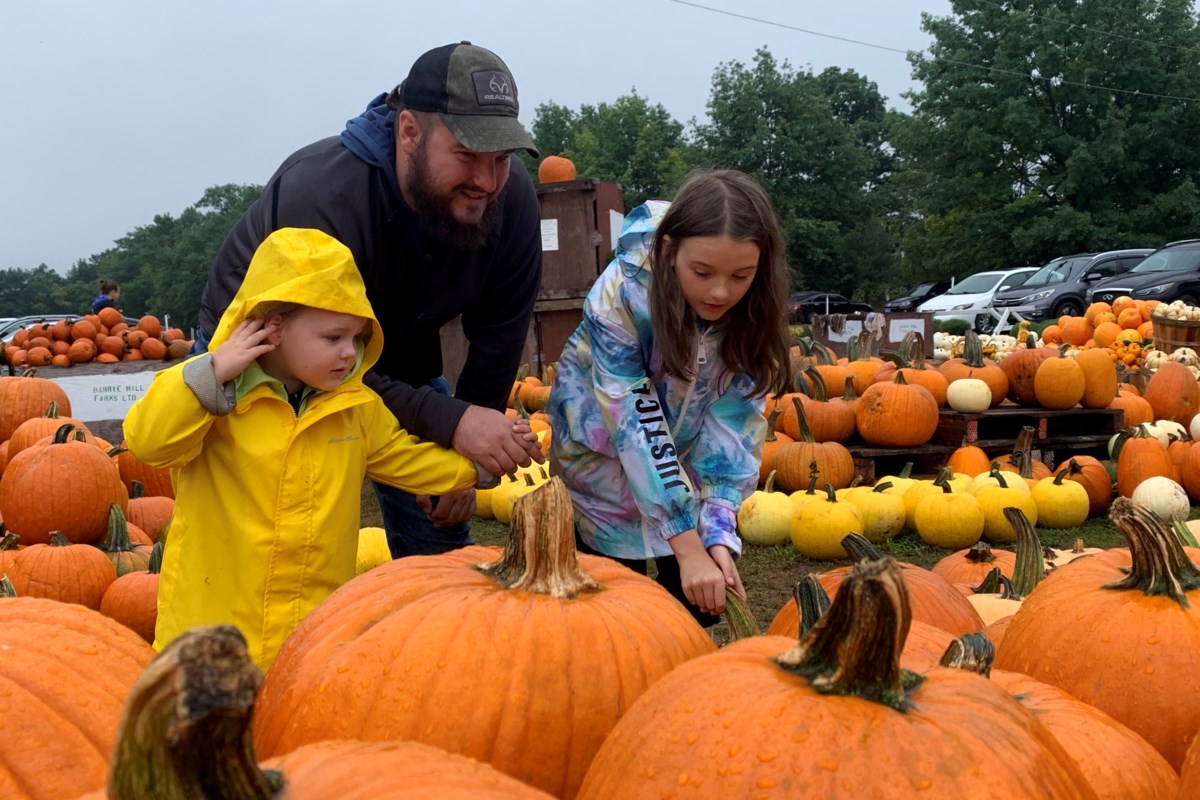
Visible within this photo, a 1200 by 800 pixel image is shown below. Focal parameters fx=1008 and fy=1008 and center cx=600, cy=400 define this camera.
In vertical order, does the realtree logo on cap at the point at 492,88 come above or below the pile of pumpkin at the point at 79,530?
above

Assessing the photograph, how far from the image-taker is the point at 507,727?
4.36 feet

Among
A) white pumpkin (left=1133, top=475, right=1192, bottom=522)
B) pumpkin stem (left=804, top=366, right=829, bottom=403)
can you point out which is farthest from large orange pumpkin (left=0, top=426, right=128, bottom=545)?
white pumpkin (left=1133, top=475, right=1192, bottom=522)

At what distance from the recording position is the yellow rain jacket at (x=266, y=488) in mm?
2234

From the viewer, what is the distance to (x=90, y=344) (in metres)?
9.30

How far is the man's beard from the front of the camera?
265 centimetres

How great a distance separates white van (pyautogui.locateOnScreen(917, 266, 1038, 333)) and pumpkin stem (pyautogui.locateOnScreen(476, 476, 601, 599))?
77.5 ft

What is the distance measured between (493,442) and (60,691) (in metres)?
1.32

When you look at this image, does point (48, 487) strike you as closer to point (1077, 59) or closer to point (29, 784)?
point (29, 784)

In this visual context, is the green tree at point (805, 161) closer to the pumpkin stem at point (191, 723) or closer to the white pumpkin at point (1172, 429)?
the white pumpkin at point (1172, 429)

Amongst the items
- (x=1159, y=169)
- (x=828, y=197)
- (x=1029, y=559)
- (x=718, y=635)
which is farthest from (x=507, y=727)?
(x=828, y=197)

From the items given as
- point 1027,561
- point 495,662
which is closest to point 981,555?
point 1027,561

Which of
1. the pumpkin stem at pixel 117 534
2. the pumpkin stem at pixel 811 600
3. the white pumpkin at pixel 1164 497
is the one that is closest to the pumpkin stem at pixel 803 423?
the white pumpkin at pixel 1164 497

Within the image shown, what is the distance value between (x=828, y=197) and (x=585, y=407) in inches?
1890

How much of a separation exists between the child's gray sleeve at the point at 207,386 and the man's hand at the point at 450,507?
0.90 metres
